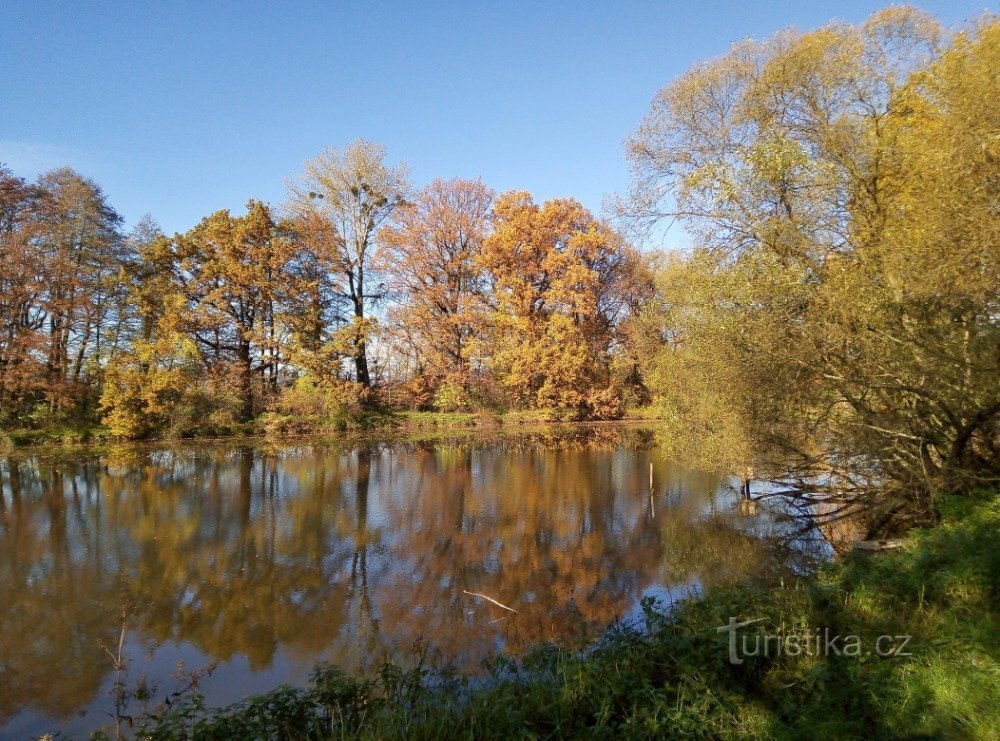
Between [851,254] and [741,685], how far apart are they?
6485 millimetres

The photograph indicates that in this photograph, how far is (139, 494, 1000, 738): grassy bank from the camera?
139 inches

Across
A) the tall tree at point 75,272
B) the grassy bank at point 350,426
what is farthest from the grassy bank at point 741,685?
the tall tree at point 75,272

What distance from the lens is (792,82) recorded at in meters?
9.34

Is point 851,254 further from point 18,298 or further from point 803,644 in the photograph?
point 18,298

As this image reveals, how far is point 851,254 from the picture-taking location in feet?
26.7

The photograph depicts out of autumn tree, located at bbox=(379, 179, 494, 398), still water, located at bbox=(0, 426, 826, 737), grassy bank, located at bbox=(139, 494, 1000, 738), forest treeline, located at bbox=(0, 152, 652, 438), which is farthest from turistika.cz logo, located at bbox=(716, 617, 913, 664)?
autumn tree, located at bbox=(379, 179, 494, 398)

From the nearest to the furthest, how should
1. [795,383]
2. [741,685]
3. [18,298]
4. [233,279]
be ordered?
1. [741,685]
2. [795,383]
3. [18,298]
4. [233,279]

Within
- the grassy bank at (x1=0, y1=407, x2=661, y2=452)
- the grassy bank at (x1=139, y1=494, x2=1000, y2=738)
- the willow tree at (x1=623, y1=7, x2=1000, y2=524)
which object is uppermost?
the willow tree at (x1=623, y1=7, x2=1000, y2=524)

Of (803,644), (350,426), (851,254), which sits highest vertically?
(851,254)

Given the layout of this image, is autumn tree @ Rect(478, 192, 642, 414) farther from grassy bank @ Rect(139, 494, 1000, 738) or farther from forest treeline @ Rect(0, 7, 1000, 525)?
grassy bank @ Rect(139, 494, 1000, 738)

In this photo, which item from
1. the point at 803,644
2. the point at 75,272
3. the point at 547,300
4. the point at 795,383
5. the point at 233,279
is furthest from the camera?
the point at 547,300

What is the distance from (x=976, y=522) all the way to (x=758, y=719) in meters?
4.13

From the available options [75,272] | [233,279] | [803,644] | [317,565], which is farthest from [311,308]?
[803,644]

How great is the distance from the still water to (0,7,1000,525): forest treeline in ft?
8.01
